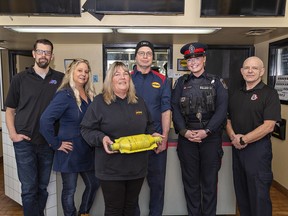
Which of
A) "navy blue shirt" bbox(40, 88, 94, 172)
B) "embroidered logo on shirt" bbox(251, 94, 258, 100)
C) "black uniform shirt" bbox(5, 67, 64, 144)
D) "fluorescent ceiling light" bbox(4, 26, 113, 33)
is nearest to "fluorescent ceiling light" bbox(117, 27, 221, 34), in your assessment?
"fluorescent ceiling light" bbox(4, 26, 113, 33)

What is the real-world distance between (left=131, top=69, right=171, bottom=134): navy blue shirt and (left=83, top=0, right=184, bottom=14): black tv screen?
2.83ft

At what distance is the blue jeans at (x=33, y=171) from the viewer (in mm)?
2066

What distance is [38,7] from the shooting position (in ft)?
8.66

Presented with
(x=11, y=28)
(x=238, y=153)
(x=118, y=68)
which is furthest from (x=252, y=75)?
(x=11, y=28)

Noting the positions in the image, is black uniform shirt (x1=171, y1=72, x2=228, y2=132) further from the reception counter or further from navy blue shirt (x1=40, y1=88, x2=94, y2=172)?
navy blue shirt (x1=40, y1=88, x2=94, y2=172)

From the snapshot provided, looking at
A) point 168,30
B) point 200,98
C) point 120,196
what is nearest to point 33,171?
point 120,196

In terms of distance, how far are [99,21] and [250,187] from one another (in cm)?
215

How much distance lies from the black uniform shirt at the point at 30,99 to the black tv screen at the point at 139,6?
1058mm

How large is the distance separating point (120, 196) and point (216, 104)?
1.05 m

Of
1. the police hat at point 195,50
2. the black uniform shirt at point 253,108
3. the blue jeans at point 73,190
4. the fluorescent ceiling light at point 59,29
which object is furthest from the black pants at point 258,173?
the fluorescent ceiling light at point 59,29

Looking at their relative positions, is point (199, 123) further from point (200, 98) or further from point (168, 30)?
point (168, 30)

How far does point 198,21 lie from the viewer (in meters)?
2.84

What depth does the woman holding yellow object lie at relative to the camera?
166cm

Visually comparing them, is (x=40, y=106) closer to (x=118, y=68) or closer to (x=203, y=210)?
(x=118, y=68)
